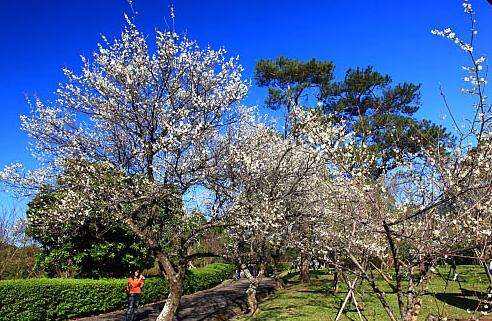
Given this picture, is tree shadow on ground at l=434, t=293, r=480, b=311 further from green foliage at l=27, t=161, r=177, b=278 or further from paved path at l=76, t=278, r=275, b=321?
green foliage at l=27, t=161, r=177, b=278

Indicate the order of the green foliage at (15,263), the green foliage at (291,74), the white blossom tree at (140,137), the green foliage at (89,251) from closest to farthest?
1. the white blossom tree at (140,137)
2. the green foliage at (89,251)
3. the green foliage at (15,263)
4. the green foliage at (291,74)

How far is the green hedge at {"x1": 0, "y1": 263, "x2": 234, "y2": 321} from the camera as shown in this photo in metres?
12.7

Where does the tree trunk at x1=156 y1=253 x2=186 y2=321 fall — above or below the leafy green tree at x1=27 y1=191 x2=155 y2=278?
below

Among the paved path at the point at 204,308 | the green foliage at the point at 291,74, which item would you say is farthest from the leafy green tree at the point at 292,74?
the paved path at the point at 204,308

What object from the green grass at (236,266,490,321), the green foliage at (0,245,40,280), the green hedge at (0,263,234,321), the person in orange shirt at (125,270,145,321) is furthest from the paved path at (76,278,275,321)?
the green foliage at (0,245,40,280)

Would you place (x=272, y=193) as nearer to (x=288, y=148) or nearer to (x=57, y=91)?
(x=288, y=148)

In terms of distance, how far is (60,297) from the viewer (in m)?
14.0

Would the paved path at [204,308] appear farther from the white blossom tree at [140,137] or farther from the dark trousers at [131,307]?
the white blossom tree at [140,137]

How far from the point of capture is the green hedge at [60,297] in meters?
12.7

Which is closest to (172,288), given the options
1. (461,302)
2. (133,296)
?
(133,296)

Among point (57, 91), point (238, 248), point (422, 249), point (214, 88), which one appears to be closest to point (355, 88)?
point (238, 248)

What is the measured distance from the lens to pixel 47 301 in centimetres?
1358

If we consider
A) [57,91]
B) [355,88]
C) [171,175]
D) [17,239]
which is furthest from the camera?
[355,88]

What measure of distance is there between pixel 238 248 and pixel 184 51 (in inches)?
268
